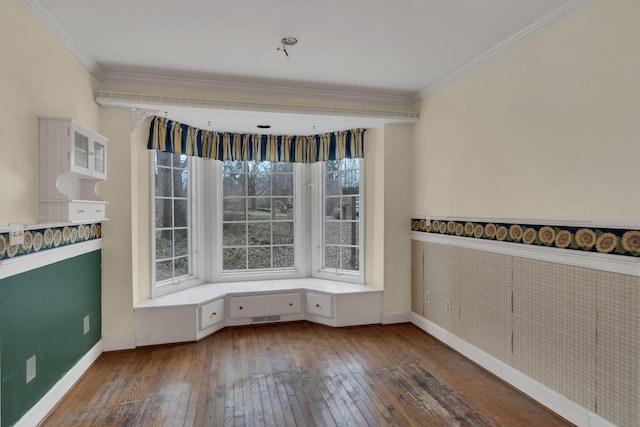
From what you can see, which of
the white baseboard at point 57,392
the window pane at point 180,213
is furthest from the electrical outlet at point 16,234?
the window pane at point 180,213

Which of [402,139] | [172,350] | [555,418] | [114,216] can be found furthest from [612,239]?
[114,216]

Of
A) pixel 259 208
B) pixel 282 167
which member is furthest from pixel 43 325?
pixel 282 167

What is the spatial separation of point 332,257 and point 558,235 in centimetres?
279

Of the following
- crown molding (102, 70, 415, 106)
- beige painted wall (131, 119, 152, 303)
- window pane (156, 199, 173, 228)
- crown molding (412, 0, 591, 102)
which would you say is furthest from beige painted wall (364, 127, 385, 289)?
beige painted wall (131, 119, 152, 303)

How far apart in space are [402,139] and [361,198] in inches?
33.3

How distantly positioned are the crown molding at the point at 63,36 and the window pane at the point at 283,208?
7.73ft

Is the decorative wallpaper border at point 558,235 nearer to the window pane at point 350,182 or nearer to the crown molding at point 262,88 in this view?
the window pane at point 350,182

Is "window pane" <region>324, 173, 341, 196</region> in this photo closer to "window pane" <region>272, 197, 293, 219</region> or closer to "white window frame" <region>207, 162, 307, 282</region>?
"white window frame" <region>207, 162, 307, 282</region>

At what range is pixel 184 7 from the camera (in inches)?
85.8

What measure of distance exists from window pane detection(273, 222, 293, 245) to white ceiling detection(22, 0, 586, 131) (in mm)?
1844

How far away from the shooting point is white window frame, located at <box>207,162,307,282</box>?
14.6 feet

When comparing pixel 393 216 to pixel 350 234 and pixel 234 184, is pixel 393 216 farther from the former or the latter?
pixel 234 184

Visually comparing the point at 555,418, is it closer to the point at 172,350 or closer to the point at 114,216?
the point at 172,350

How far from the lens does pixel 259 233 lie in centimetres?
464
